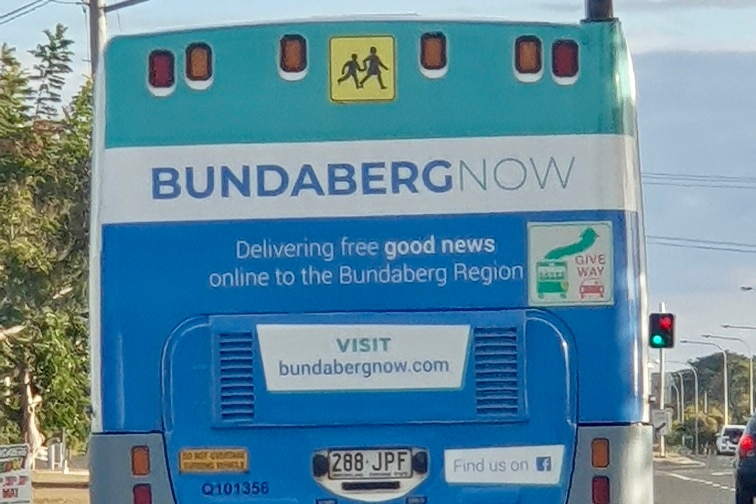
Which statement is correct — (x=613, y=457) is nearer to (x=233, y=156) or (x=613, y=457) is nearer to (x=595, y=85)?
(x=595, y=85)

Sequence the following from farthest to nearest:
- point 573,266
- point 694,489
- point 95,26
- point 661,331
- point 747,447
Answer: point 694,489 → point 661,331 → point 95,26 → point 747,447 → point 573,266

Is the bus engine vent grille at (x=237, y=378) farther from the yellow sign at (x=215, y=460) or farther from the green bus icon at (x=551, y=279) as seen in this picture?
the green bus icon at (x=551, y=279)

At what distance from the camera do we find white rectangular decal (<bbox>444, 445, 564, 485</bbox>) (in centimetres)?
871

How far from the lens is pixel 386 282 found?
8.69 meters

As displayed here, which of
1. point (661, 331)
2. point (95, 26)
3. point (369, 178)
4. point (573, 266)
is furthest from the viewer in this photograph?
point (661, 331)

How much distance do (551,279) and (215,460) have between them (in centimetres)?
182

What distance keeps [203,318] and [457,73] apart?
5.56ft

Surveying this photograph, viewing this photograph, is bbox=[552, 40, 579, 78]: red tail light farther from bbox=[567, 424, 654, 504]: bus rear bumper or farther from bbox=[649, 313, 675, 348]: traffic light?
bbox=[649, 313, 675, 348]: traffic light

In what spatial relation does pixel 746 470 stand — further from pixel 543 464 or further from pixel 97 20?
pixel 543 464

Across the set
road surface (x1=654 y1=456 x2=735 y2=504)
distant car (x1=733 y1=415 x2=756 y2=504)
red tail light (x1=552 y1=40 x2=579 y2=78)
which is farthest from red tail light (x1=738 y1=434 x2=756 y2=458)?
red tail light (x1=552 y1=40 x2=579 y2=78)

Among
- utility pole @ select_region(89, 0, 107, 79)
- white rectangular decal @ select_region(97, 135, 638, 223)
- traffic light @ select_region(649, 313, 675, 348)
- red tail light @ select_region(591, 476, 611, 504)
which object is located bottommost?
red tail light @ select_region(591, 476, 611, 504)

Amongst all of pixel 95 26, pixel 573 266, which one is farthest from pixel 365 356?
pixel 95 26

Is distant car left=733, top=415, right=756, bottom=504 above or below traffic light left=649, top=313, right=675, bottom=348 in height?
below

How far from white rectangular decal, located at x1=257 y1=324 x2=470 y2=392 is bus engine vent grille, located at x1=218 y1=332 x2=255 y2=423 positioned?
81 mm
